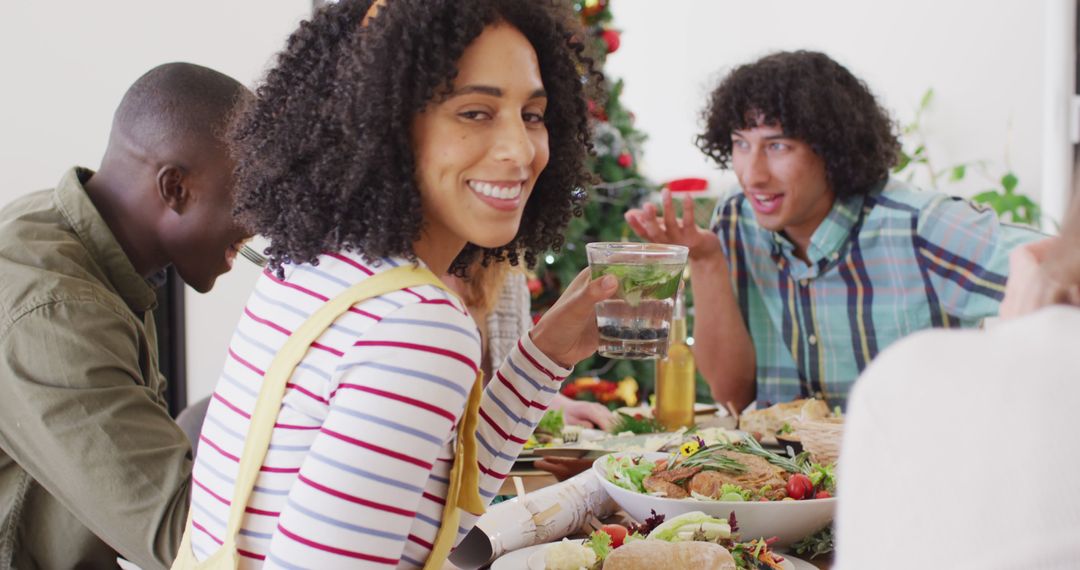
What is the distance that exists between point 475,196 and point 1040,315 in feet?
2.06

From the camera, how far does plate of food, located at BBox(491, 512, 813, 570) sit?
1.14m

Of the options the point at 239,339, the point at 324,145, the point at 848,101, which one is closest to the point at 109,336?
the point at 239,339

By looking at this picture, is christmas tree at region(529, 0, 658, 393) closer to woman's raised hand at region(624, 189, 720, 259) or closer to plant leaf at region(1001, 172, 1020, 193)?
plant leaf at region(1001, 172, 1020, 193)

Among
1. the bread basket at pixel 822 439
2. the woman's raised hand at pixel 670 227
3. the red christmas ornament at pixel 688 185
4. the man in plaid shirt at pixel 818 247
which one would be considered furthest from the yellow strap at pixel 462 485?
the red christmas ornament at pixel 688 185

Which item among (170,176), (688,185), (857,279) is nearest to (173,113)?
(170,176)

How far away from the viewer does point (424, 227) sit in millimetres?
1148

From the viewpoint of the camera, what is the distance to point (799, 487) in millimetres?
1372

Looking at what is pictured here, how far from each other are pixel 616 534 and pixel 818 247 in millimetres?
1575

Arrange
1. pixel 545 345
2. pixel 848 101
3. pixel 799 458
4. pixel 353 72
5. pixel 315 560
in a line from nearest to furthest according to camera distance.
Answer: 1. pixel 315 560
2. pixel 353 72
3. pixel 545 345
4. pixel 799 458
5. pixel 848 101

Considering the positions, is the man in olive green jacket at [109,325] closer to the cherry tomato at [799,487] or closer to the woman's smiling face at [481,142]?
the woman's smiling face at [481,142]

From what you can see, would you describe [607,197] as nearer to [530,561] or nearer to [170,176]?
[170,176]

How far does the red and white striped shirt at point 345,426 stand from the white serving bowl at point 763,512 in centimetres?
32

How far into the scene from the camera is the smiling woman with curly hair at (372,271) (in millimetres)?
933

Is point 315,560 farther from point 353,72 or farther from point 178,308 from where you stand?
point 178,308
